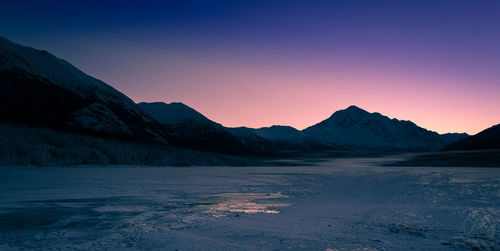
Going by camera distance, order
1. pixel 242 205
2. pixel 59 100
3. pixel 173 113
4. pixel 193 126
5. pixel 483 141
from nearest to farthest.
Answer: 1. pixel 242 205
2. pixel 59 100
3. pixel 483 141
4. pixel 193 126
5. pixel 173 113

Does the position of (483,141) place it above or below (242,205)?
above

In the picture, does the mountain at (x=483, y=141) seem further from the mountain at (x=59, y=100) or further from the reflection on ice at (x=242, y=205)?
the reflection on ice at (x=242, y=205)

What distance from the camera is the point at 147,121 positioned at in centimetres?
7450

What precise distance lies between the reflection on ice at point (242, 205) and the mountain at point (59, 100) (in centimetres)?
4676

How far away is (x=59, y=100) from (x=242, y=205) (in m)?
62.0

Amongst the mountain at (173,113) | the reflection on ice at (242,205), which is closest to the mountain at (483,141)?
the mountain at (173,113)

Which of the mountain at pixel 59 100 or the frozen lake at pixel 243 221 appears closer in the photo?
the frozen lake at pixel 243 221

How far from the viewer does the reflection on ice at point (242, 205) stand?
834cm

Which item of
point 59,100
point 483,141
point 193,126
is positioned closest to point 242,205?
point 59,100

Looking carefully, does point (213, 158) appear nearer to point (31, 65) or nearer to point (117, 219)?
point (117, 219)

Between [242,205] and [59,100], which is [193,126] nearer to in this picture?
[59,100]

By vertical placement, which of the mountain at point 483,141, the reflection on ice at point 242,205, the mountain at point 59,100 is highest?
the mountain at point 59,100

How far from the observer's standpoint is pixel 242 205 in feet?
30.6

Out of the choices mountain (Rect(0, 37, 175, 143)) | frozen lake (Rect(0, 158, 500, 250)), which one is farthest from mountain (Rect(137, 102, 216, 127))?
frozen lake (Rect(0, 158, 500, 250))
